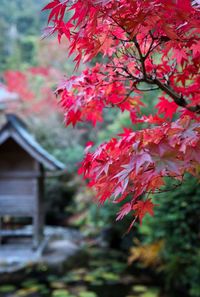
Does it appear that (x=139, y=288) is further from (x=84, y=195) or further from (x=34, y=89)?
(x=34, y=89)

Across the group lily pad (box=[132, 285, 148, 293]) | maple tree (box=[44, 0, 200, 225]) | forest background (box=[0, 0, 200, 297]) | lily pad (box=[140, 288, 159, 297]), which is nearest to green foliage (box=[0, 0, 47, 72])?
forest background (box=[0, 0, 200, 297])

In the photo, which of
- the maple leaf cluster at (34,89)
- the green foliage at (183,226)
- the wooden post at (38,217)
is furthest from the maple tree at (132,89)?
the maple leaf cluster at (34,89)

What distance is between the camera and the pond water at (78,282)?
624 centimetres

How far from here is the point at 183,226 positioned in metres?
5.40

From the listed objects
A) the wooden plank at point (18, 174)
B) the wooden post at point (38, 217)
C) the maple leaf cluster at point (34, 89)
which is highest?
the maple leaf cluster at point (34, 89)

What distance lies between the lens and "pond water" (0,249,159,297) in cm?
624

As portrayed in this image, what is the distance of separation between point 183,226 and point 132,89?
3.60 m

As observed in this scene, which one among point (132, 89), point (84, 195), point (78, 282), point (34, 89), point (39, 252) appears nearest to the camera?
point (132, 89)

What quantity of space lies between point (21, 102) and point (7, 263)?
7.38 m

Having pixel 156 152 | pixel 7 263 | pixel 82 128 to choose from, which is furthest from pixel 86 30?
pixel 82 128

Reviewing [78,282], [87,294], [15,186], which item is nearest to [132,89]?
[87,294]

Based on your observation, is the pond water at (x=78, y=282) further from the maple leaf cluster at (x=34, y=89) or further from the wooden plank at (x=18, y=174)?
the maple leaf cluster at (x=34, y=89)

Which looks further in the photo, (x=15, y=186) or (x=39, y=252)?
(x=15, y=186)

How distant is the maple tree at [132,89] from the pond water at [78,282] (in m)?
4.72
